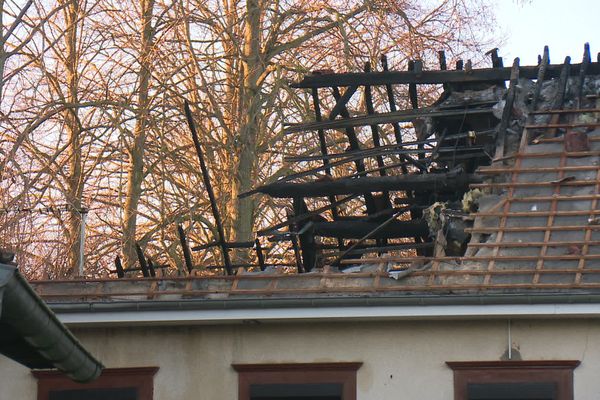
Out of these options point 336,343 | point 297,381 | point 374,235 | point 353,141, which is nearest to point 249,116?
point 353,141

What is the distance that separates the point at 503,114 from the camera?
59.2ft

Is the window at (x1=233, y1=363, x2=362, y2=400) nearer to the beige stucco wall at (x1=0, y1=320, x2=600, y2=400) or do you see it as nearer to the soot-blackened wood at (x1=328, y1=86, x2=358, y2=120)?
the beige stucco wall at (x1=0, y1=320, x2=600, y2=400)


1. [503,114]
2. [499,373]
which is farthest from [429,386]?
[503,114]

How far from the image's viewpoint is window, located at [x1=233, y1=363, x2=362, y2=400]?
48.4 ft

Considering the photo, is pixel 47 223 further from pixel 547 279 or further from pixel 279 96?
pixel 547 279

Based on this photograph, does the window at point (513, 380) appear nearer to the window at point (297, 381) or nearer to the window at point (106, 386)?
the window at point (297, 381)

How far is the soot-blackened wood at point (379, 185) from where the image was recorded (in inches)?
723

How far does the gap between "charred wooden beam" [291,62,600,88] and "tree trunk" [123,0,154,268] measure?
31.0ft

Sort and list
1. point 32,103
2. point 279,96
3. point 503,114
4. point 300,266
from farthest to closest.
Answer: point 279,96
point 32,103
point 300,266
point 503,114

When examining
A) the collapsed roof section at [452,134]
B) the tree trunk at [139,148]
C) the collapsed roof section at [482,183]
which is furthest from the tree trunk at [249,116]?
the collapsed roof section at [452,134]

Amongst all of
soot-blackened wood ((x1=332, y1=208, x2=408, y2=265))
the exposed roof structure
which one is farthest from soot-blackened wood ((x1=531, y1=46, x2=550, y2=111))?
soot-blackened wood ((x1=332, y1=208, x2=408, y2=265))

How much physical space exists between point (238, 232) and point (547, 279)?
49.0 feet

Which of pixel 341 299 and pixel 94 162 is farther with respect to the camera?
pixel 94 162

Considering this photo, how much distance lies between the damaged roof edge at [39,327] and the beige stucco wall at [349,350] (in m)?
4.04
